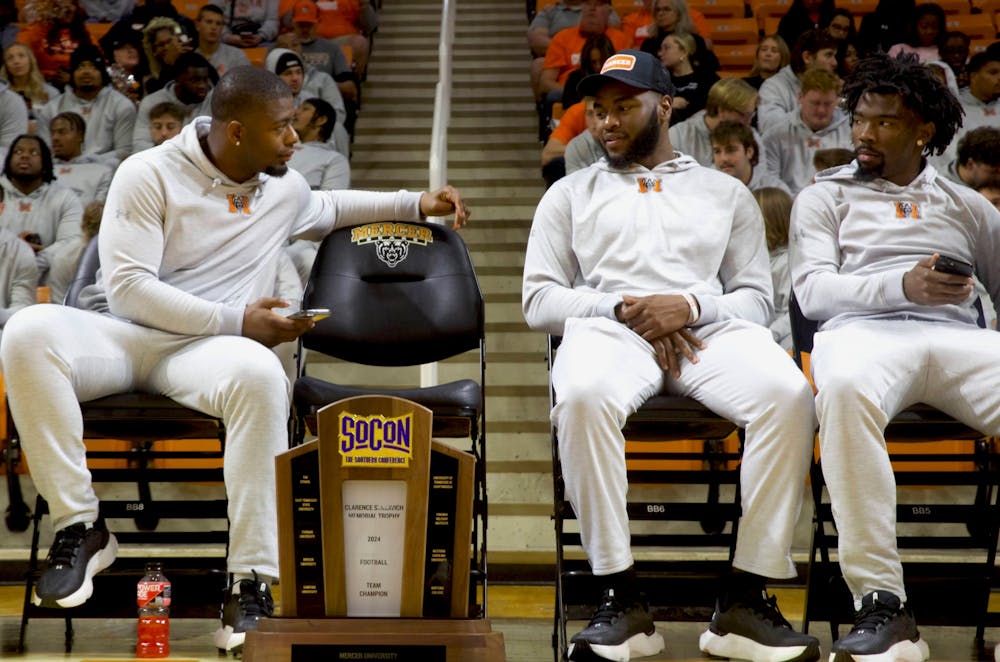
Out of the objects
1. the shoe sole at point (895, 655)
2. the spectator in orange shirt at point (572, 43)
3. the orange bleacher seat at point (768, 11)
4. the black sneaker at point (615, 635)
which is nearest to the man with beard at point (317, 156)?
the spectator in orange shirt at point (572, 43)

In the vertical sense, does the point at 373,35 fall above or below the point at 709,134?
above

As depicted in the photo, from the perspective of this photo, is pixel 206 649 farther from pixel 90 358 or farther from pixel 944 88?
pixel 944 88

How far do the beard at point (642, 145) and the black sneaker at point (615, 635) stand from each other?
1222 millimetres

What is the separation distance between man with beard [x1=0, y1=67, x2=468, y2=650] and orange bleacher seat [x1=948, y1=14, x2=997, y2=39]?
553 cm

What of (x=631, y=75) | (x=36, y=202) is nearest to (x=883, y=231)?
(x=631, y=75)

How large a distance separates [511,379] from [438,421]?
7.34ft

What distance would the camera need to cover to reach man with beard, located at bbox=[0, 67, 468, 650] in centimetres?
266

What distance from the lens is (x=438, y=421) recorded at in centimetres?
285

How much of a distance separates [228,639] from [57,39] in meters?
5.61

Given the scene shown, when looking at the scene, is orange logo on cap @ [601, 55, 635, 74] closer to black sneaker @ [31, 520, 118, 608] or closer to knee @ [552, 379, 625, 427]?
knee @ [552, 379, 625, 427]

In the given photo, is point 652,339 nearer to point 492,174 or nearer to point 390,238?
point 390,238

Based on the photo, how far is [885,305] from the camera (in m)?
2.84

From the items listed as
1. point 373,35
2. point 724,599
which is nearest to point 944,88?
point 724,599

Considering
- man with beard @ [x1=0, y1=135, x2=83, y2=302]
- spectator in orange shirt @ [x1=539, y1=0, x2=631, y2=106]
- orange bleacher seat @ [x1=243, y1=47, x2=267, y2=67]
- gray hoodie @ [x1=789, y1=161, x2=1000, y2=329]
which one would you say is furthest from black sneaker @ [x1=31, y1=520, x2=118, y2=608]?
orange bleacher seat @ [x1=243, y1=47, x2=267, y2=67]
